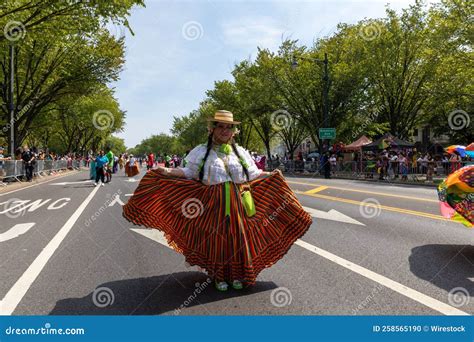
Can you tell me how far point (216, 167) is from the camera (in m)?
4.39

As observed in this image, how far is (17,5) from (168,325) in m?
15.3

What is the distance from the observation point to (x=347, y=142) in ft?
145

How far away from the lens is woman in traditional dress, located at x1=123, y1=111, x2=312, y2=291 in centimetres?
433

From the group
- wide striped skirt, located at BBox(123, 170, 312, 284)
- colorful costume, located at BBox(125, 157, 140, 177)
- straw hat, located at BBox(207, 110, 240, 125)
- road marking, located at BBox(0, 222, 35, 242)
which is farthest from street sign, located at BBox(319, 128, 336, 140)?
straw hat, located at BBox(207, 110, 240, 125)

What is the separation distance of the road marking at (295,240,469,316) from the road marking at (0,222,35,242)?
5.16 meters

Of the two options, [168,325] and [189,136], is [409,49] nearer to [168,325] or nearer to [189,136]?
[168,325]

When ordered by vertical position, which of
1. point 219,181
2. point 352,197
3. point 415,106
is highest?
point 415,106

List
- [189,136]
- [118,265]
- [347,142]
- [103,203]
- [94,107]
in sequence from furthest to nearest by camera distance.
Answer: [189,136], [94,107], [347,142], [103,203], [118,265]

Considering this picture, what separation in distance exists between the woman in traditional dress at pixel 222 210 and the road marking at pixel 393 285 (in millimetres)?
1019

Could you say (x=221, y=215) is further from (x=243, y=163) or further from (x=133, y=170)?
(x=133, y=170)

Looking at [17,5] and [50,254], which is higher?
[17,5]

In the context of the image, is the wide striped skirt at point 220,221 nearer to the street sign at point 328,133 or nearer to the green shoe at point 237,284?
the green shoe at point 237,284

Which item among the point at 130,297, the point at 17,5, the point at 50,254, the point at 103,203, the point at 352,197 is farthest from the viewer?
the point at 17,5

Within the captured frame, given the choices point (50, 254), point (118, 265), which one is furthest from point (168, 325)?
point (50, 254)
